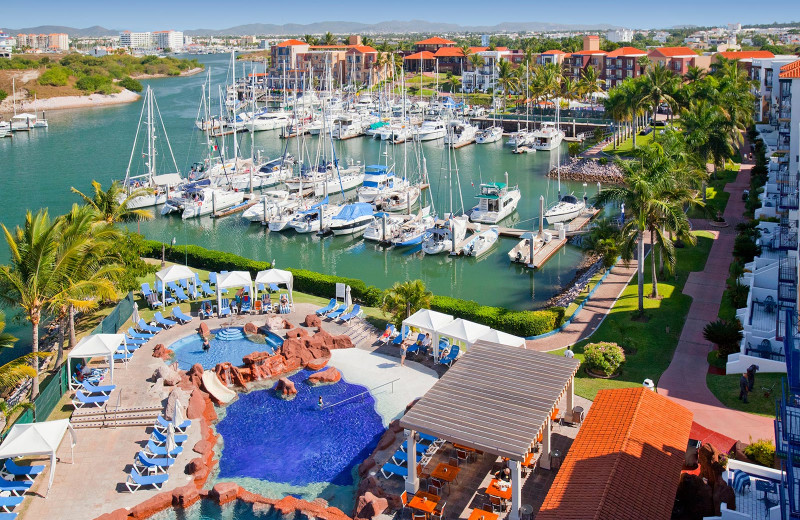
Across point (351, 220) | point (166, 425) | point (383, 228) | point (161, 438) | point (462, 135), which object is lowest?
point (161, 438)

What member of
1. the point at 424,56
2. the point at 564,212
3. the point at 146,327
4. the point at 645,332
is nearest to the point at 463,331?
the point at 645,332

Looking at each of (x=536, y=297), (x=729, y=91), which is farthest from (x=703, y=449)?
(x=729, y=91)

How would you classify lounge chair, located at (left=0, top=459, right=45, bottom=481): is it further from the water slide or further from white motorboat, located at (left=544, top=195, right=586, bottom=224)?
white motorboat, located at (left=544, top=195, right=586, bottom=224)

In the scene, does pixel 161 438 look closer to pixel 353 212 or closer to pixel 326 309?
pixel 326 309

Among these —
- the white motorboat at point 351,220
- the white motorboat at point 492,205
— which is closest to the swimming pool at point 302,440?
the white motorboat at point 351,220

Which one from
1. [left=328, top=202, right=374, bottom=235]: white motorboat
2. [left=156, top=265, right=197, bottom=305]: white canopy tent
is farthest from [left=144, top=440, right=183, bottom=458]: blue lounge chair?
[left=328, top=202, right=374, bottom=235]: white motorboat
